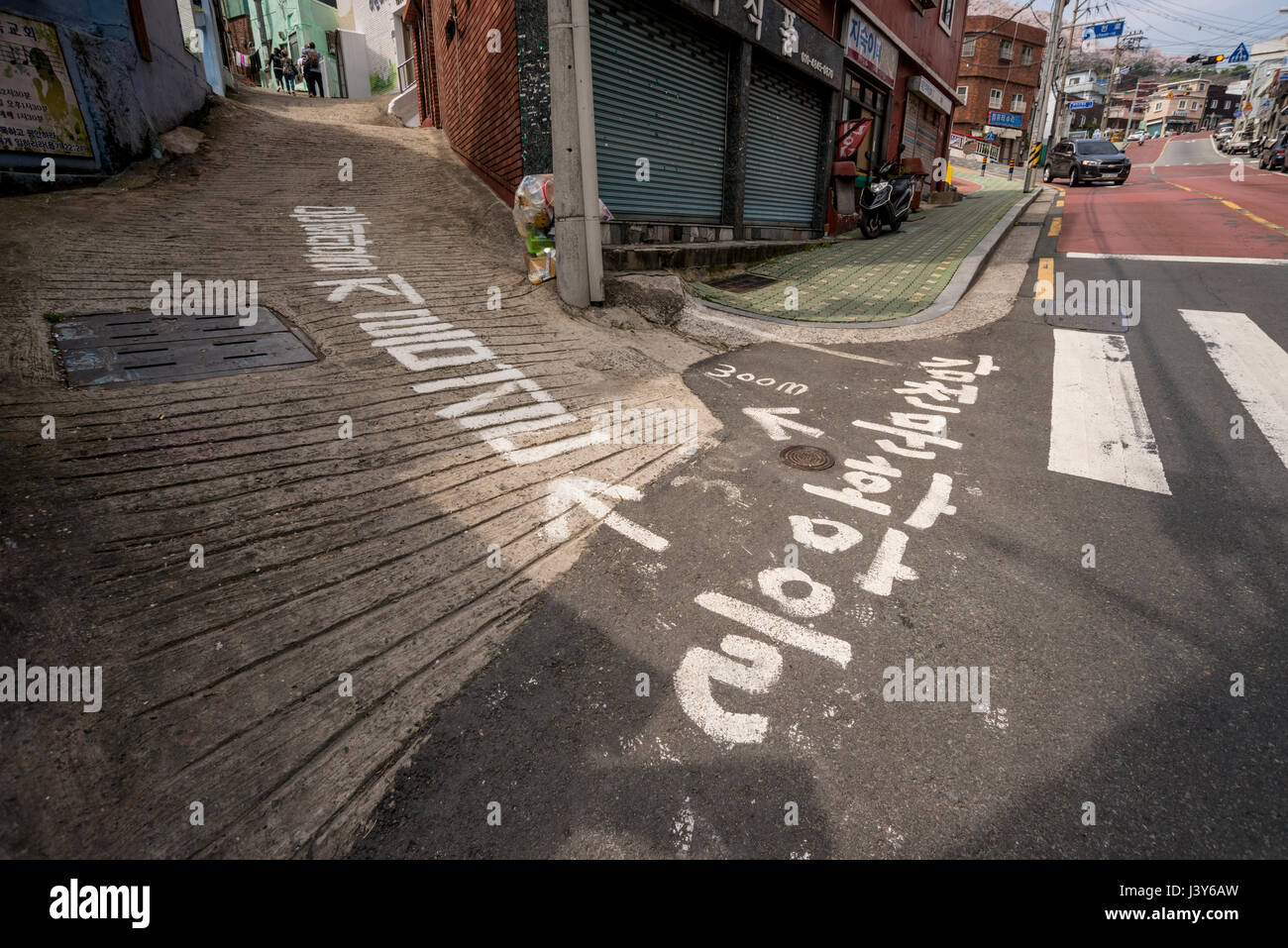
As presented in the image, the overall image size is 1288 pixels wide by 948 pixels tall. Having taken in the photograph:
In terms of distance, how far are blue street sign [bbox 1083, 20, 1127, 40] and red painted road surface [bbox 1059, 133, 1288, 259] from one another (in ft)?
107

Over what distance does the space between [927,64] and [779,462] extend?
896 inches

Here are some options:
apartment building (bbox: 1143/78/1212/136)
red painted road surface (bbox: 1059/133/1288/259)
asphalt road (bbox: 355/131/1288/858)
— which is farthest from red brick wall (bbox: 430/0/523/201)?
apartment building (bbox: 1143/78/1212/136)

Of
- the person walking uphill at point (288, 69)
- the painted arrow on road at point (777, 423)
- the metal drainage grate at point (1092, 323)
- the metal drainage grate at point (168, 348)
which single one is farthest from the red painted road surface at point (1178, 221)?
the person walking uphill at point (288, 69)

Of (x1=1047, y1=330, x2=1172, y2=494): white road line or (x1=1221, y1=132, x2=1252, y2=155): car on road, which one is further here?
(x1=1221, y1=132, x2=1252, y2=155): car on road

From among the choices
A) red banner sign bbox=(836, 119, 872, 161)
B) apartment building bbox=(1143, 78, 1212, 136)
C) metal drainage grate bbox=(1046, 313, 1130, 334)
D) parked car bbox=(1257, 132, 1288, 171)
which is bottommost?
metal drainage grate bbox=(1046, 313, 1130, 334)

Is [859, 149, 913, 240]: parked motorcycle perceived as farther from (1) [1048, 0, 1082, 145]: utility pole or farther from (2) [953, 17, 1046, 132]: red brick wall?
(2) [953, 17, 1046, 132]: red brick wall

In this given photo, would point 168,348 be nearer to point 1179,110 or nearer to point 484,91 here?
point 484,91

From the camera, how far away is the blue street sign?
139 feet

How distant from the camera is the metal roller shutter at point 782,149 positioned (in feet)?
37.7

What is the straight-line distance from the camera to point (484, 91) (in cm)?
971

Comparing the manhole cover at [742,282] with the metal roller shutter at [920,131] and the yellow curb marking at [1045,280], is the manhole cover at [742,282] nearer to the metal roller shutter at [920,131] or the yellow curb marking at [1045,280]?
the yellow curb marking at [1045,280]

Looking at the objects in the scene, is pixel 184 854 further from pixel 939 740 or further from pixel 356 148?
pixel 356 148

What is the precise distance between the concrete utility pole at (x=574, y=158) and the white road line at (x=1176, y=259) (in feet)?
27.9
